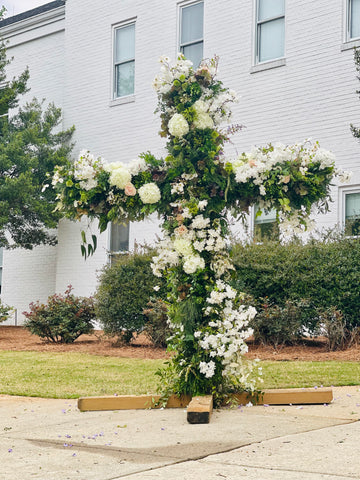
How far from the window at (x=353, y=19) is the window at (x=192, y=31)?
3.86 metres

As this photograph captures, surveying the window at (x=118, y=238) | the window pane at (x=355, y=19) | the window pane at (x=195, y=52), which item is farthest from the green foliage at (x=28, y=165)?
the window pane at (x=355, y=19)

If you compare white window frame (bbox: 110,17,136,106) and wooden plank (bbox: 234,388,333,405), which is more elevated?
white window frame (bbox: 110,17,136,106)

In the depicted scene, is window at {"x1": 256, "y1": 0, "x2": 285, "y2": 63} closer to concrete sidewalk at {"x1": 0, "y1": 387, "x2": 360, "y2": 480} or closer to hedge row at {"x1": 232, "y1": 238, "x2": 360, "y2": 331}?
hedge row at {"x1": 232, "y1": 238, "x2": 360, "y2": 331}

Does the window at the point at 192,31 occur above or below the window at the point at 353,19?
above

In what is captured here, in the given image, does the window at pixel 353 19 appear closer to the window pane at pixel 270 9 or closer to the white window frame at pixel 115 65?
the window pane at pixel 270 9

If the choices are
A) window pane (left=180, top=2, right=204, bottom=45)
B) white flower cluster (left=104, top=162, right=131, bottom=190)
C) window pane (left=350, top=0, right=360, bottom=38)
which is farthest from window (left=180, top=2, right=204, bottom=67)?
white flower cluster (left=104, top=162, right=131, bottom=190)

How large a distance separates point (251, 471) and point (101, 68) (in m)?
15.9

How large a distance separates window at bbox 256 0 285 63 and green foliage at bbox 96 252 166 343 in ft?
17.6

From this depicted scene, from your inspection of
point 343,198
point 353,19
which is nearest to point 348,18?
point 353,19

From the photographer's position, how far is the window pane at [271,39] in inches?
591

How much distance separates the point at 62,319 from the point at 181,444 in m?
9.01

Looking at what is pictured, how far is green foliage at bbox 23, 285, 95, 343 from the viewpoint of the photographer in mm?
13828

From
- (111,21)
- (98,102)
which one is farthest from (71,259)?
(111,21)

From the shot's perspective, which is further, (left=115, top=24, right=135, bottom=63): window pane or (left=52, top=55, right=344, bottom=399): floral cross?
(left=115, top=24, right=135, bottom=63): window pane
